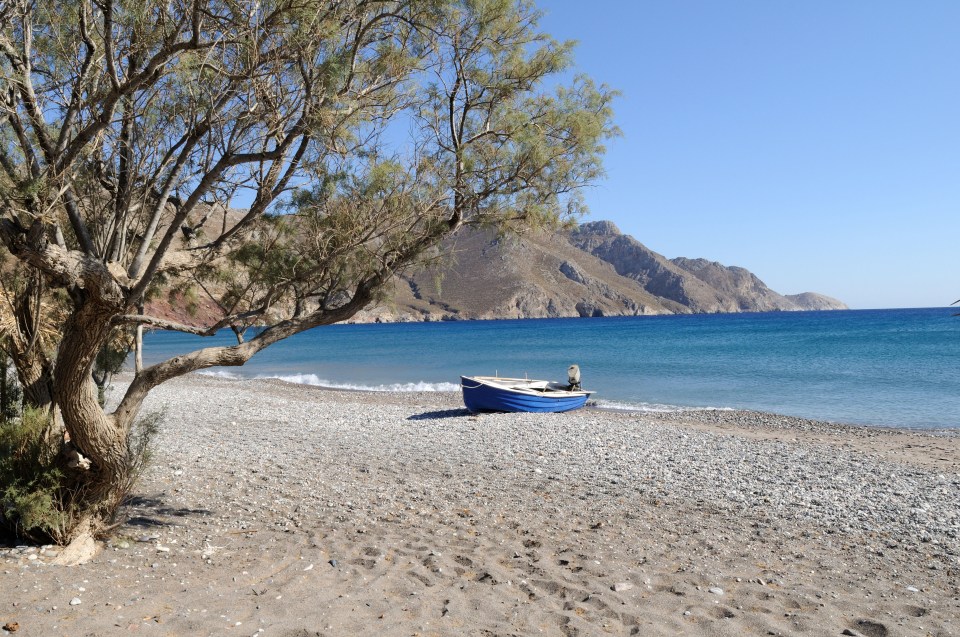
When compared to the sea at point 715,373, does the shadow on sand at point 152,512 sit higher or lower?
higher

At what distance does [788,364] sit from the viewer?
3831cm

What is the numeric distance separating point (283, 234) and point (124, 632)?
138 inches

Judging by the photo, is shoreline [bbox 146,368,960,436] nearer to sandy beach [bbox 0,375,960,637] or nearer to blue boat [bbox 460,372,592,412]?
blue boat [bbox 460,372,592,412]

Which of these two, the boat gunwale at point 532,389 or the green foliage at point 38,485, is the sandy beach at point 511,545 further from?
the boat gunwale at point 532,389

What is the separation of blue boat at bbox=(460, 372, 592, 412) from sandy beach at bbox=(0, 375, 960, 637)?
477cm

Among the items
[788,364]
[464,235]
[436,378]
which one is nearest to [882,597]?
[464,235]

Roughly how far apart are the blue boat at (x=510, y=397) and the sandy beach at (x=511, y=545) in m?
4.77

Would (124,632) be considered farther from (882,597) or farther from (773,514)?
(773,514)

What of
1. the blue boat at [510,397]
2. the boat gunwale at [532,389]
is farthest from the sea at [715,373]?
the blue boat at [510,397]

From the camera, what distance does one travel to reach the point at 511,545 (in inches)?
258

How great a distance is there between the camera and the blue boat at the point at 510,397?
17688 mm

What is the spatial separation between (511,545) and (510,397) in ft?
36.4

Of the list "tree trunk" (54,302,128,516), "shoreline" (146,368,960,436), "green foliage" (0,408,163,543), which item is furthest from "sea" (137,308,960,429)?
"green foliage" (0,408,163,543)

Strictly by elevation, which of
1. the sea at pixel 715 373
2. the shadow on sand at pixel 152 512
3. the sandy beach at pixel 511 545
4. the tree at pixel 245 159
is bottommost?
the sea at pixel 715 373
